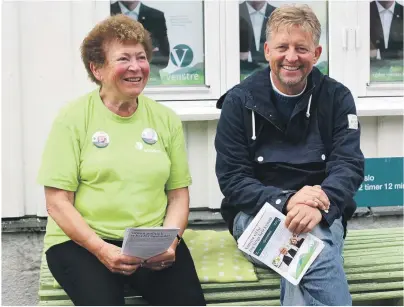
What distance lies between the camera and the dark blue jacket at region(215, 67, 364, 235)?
315 centimetres

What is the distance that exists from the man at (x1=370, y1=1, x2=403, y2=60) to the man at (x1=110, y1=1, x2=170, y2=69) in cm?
142

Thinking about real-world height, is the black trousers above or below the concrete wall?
above

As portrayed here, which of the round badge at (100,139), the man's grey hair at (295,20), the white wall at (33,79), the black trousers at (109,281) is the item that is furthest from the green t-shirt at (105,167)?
the white wall at (33,79)

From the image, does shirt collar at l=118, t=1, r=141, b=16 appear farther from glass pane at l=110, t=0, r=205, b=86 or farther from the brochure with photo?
the brochure with photo

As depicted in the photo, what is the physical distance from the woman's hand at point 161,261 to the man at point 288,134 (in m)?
0.42

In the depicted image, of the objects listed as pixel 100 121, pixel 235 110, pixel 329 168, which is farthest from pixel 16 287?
pixel 329 168

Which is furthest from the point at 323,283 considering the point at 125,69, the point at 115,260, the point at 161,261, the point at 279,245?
the point at 125,69

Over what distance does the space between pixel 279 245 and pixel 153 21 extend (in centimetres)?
211

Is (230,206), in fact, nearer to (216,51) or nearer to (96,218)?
(96,218)

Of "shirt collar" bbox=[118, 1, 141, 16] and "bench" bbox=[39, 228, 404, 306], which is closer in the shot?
"bench" bbox=[39, 228, 404, 306]

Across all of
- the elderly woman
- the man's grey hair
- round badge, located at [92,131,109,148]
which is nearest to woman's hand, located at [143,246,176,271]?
the elderly woman

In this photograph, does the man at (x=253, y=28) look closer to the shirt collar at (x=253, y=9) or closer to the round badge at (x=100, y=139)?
the shirt collar at (x=253, y=9)

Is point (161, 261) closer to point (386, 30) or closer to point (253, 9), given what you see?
point (253, 9)

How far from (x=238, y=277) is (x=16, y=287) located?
150 cm
